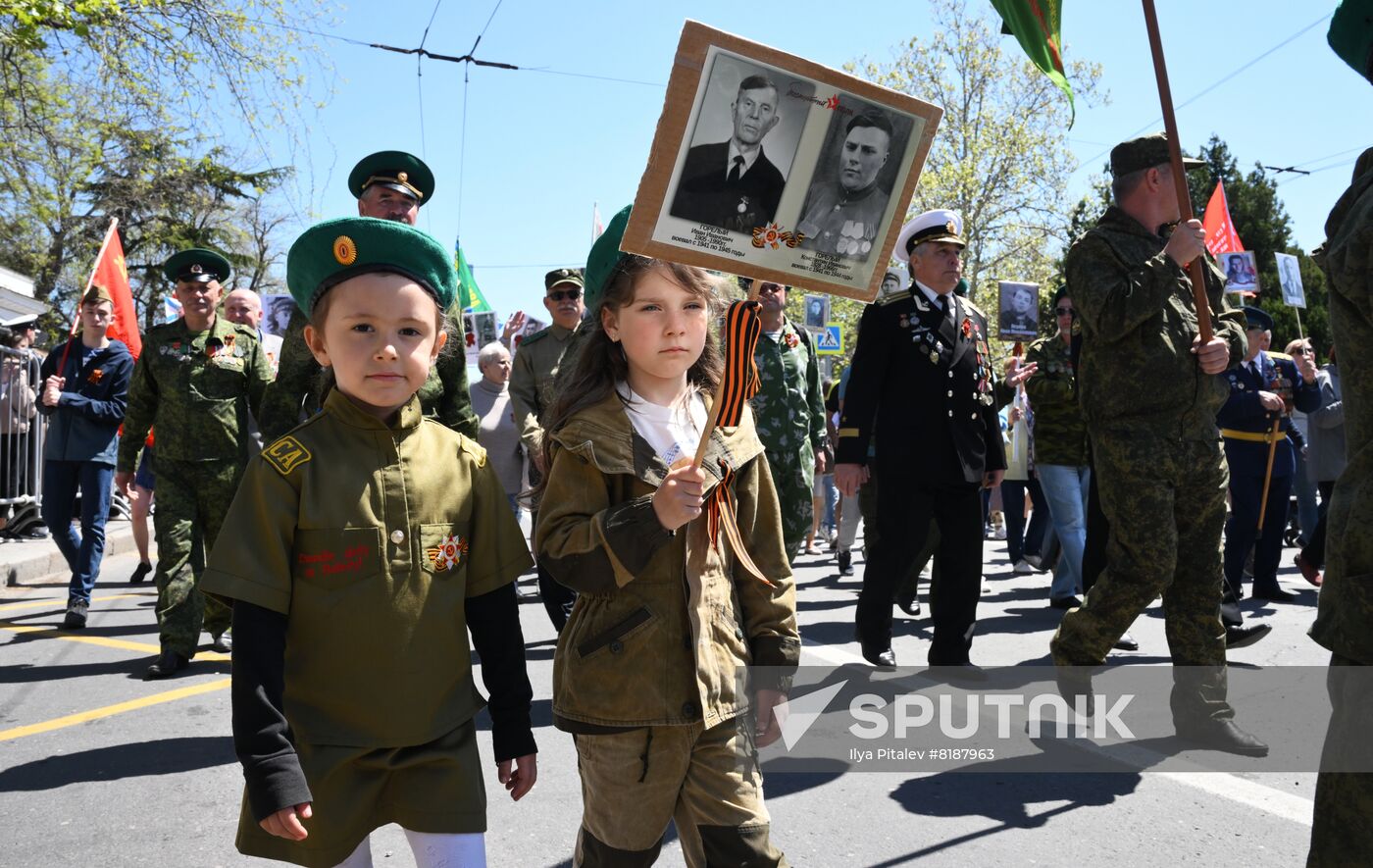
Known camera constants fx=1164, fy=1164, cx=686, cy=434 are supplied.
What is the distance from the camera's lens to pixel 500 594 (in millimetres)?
2414

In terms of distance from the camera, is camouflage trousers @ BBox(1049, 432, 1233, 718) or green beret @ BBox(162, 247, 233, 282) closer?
camouflage trousers @ BBox(1049, 432, 1233, 718)

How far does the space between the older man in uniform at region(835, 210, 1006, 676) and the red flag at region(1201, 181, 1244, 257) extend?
9317mm

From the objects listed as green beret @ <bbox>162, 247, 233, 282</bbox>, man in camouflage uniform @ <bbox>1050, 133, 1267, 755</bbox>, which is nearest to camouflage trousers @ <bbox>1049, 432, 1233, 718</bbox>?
man in camouflage uniform @ <bbox>1050, 133, 1267, 755</bbox>

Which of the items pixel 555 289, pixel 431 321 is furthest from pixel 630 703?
pixel 555 289

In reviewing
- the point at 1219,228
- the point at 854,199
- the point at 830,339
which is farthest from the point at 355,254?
the point at 830,339

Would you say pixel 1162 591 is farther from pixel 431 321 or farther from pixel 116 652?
pixel 116 652

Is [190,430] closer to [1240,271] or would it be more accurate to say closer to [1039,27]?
[1039,27]

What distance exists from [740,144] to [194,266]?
492cm

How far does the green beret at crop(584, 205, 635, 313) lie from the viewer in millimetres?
2699

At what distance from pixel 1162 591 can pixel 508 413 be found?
204 inches

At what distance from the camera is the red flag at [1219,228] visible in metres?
13.7

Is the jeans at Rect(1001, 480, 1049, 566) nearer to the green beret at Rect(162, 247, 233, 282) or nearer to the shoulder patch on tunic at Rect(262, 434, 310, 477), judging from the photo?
the green beret at Rect(162, 247, 233, 282)

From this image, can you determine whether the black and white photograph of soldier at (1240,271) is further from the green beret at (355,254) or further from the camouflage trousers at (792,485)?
the green beret at (355,254)

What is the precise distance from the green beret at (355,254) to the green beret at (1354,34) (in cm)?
182
